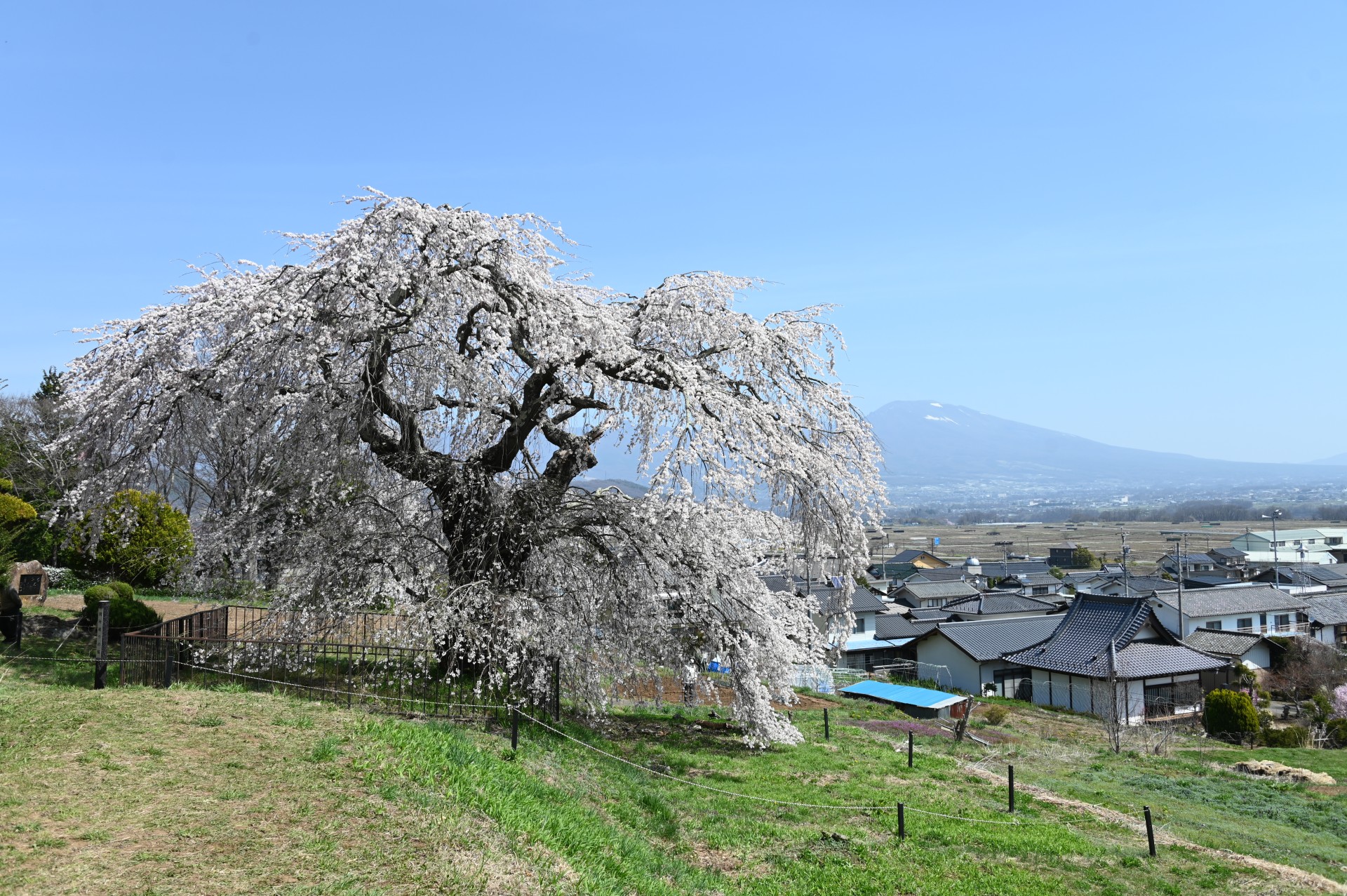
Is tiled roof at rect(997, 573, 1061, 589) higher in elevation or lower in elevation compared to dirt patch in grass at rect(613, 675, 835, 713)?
lower

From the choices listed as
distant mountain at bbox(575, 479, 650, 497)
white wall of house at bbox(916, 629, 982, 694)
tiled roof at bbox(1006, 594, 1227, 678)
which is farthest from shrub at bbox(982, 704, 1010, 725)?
distant mountain at bbox(575, 479, 650, 497)

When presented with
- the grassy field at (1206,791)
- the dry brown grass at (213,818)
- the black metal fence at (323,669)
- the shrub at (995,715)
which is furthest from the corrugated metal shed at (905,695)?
the dry brown grass at (213,818)

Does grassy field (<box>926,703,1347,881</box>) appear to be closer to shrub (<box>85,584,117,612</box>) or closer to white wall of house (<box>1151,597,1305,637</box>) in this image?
shrub (<box>85,584,117,612</box>)

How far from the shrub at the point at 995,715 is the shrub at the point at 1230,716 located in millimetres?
7332

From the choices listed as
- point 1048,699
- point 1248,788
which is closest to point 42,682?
point 1248,788

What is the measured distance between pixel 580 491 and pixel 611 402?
1653 millimetres

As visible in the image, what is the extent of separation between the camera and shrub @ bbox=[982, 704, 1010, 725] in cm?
3011

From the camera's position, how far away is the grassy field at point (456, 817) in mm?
5766

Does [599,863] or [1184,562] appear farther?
[1184,562]

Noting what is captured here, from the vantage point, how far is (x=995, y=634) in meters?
43.9

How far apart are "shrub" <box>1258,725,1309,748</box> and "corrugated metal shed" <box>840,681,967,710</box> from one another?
35.8 ft

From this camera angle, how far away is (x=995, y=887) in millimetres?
9062

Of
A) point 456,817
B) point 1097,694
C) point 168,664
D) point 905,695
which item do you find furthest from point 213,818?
point 1097,694

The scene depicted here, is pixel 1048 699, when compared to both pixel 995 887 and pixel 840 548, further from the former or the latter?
pixel 995 887
